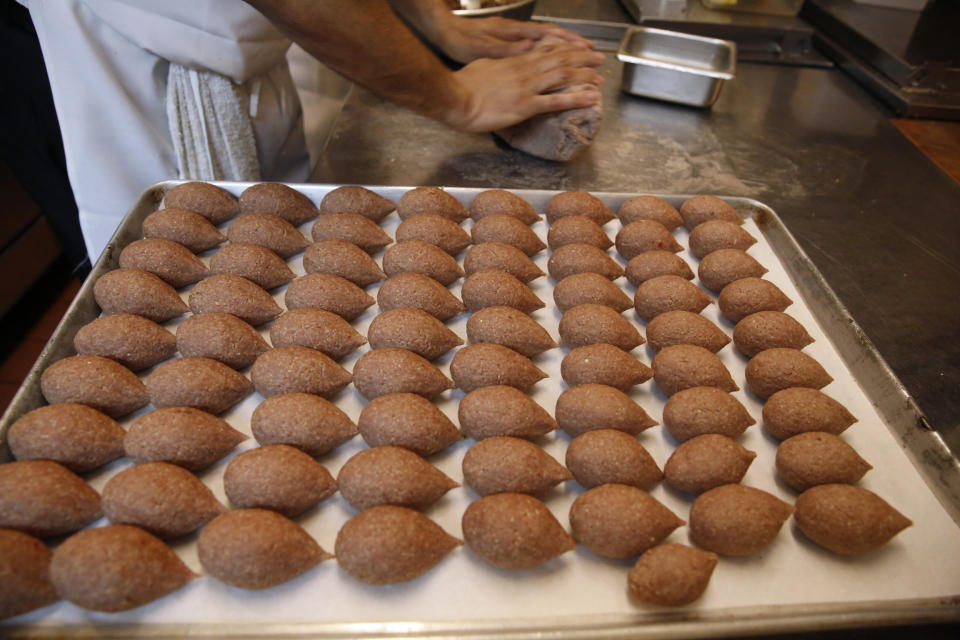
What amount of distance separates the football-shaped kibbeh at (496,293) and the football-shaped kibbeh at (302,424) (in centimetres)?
44

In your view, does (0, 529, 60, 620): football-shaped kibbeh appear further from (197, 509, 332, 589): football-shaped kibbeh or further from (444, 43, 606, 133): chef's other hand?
(444, 43, 606, 133): chef's other hand

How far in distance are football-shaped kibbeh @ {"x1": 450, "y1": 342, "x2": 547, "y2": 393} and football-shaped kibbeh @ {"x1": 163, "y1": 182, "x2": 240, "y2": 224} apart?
0.83m

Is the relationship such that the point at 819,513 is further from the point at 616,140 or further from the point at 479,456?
the point at 616,140

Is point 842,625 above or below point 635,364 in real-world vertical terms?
below

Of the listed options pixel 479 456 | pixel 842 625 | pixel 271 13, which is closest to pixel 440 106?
pixel 271 13

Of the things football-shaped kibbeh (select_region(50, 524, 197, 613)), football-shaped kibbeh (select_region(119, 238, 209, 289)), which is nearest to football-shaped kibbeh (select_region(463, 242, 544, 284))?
football-shaped kibbeh (select_region(119, 238, 209, 289))

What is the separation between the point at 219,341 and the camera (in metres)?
1.23

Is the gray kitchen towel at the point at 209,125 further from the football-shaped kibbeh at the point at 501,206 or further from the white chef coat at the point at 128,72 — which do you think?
the football-shaped kibbeh at the point at 501,206

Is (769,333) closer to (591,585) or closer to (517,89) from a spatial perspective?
(591,585)

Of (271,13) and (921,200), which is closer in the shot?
(271,13)

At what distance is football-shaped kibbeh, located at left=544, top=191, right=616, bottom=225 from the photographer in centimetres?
166

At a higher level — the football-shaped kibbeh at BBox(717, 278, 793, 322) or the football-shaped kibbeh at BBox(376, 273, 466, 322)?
the football-shaped kibbeh at BBox(717, 278, 793, 322)

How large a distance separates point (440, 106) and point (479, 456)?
113cm

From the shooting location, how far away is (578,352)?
1.27 meters
